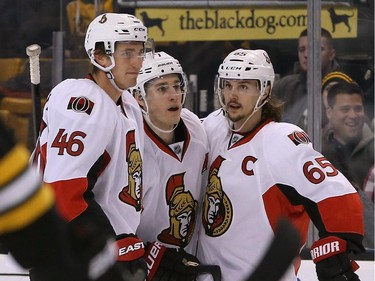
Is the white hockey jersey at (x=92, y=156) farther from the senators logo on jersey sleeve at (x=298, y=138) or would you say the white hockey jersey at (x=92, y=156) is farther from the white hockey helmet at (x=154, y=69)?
the senators logo on jersey sleeve at (x=298, y=138)

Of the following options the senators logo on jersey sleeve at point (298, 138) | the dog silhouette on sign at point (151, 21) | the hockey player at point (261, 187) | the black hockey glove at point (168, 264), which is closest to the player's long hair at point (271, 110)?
the hockey player at point (261, 187)

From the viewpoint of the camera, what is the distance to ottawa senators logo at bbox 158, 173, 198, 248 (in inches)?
123

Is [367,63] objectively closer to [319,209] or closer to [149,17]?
[149,17]

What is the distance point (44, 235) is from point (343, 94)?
138 inches

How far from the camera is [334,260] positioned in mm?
2912

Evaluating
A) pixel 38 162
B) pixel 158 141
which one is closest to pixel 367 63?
pixel 158 141

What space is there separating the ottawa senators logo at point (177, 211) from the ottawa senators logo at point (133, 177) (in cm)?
20

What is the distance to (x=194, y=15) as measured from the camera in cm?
494

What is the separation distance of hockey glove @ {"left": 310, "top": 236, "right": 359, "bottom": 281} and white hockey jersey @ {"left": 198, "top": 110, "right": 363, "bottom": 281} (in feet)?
0.14

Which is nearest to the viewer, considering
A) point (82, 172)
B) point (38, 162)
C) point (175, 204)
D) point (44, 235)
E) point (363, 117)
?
point (44, 235)

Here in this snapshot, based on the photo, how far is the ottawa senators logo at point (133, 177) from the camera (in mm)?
2869

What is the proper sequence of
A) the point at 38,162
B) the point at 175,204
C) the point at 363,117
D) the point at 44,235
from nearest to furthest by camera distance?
the point at 44,235 < the point at 38,162 < the point at 175,204 < the point at 363,117

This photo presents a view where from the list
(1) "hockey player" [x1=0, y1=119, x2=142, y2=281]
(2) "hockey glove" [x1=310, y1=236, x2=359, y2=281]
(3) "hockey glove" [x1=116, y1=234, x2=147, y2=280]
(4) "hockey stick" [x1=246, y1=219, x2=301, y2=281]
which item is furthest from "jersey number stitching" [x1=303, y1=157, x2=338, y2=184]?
(1) "hockey player" [x1=0, y1=119, x2=142, y2=281]

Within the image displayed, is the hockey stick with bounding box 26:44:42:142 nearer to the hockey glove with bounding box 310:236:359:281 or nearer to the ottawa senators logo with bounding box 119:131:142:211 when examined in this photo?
the ottawa senators logo with bounding box 119:131:142:211
